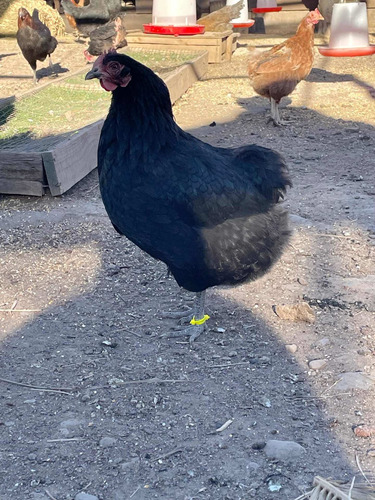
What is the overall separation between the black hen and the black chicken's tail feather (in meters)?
0.01

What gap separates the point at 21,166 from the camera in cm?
484

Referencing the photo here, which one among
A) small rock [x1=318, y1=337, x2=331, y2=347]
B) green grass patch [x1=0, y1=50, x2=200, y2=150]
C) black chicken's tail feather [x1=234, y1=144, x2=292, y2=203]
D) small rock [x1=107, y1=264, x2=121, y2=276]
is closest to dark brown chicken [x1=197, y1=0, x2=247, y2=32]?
green grass patch [x1=0, y1=50, x2=200, y2=150]

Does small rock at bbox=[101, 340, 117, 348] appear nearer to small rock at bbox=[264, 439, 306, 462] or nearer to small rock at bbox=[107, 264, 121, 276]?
small rock at bbox=[107, 264, 121, 276]

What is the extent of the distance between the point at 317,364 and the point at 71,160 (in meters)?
2.96

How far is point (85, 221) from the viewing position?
4.67m

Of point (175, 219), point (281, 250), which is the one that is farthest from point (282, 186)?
point (175, 219)

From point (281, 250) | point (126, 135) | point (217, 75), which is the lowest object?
point (217, 75)

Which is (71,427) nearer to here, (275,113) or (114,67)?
(114,67)

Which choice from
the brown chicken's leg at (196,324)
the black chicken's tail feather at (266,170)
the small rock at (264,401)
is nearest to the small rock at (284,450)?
the small rock at (264,401)

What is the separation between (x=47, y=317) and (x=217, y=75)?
7.41 m

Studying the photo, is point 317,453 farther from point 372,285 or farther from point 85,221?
point 85,221

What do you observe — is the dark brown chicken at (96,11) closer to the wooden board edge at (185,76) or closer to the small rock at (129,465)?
the wooden board edge at (185,76)

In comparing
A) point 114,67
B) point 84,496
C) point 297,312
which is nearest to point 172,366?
point 297,312

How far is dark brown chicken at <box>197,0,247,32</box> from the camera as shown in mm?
10766
